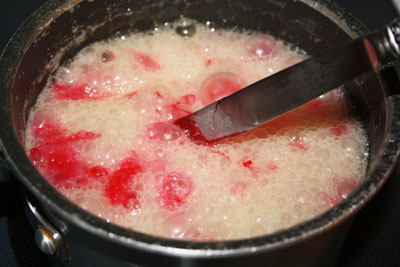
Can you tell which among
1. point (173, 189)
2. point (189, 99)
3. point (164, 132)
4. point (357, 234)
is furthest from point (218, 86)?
point (357, 234)

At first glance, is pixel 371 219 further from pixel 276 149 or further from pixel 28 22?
pixel 28 22

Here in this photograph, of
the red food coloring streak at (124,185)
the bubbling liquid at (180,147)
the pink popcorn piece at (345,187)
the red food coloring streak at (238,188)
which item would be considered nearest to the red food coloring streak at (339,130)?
the bubbling liquid at (180,147)

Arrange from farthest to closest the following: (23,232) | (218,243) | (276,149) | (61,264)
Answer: (23,232) < (276,149) < (61,264) < (218,243)

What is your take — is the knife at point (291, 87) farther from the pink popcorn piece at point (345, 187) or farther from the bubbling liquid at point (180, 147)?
the pink popcorn piece at point (345, 187)

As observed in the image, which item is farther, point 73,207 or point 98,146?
point 98,146

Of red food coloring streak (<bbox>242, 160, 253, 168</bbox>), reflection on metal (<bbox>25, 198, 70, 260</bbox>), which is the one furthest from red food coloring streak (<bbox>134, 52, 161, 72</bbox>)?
reflection on metal (<bbox>25, 198, 70, 260</bbox>)

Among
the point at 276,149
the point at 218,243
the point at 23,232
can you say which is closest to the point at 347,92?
the point at 276,149
